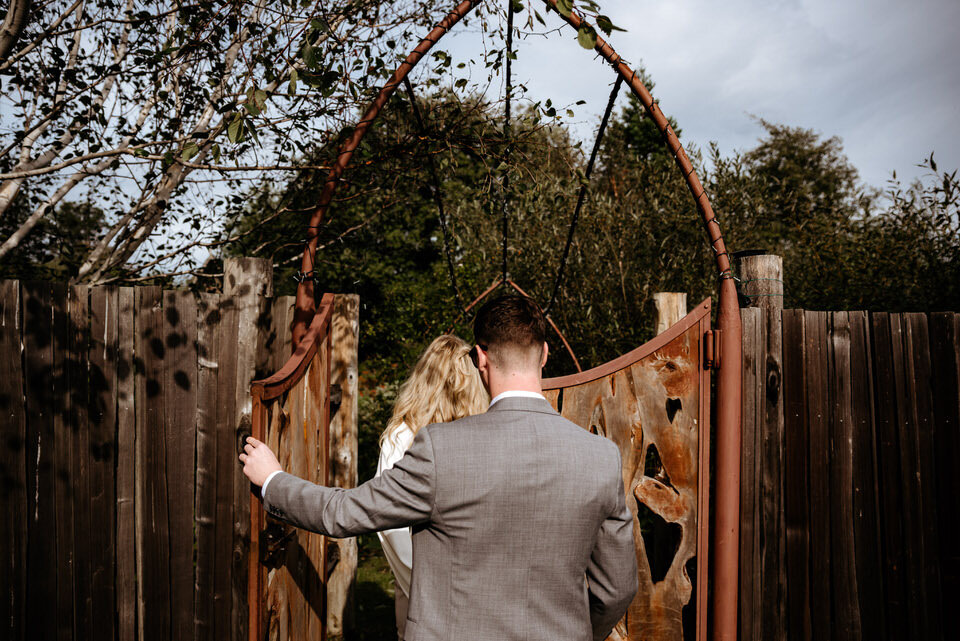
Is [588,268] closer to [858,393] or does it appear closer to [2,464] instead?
[858,393]

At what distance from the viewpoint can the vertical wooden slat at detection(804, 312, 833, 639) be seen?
2666mm

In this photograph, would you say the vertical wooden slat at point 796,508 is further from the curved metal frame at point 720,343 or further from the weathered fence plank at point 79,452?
the weathered fence plank at point 79,452

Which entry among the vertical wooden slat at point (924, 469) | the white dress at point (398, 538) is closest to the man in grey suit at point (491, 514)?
the white dress at point (398, 538)

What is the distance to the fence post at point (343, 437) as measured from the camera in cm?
395

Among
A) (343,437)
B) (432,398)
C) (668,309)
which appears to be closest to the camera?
(432,398)

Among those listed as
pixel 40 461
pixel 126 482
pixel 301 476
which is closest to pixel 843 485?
pixel 301 476

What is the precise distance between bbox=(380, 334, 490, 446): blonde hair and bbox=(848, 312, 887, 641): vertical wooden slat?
1.85 meters

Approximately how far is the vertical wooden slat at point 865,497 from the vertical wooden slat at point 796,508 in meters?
0.25

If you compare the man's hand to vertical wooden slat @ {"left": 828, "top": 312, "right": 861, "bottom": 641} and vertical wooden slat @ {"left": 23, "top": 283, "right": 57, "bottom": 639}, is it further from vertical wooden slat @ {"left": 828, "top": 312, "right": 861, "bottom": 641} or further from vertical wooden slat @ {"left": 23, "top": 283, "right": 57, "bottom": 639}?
vertical wooden slat @ {"left": 828, "top": 312, "right": 861, "bottom": 641}

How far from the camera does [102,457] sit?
237 centimetres

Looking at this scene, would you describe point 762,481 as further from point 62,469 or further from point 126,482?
point 62,469

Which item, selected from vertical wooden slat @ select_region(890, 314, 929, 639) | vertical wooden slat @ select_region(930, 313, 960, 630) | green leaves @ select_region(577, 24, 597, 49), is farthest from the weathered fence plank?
vertical wooden slat @ select_region(930, 313, 960, 630)

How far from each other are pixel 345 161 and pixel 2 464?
186 cm

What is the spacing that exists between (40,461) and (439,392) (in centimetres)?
169
